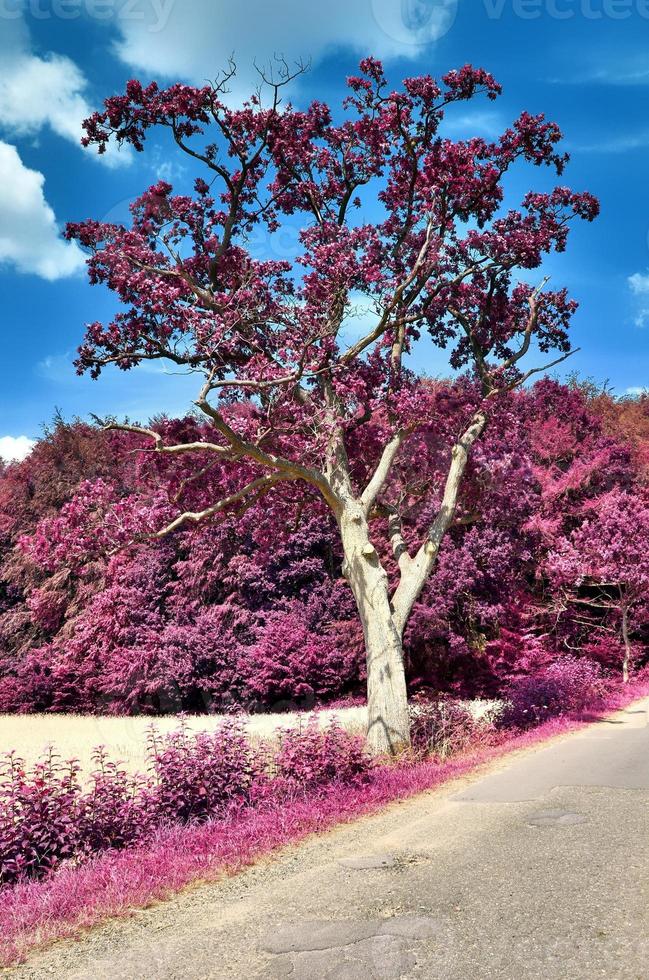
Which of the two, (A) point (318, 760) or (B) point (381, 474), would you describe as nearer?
(A) point (318, 760)

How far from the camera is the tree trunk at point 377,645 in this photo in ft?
30.9

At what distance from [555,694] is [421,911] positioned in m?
9.34

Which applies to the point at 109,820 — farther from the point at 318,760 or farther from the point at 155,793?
the point at 318,760

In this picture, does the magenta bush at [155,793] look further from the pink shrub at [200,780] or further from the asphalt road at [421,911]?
the asphalt road at [421,911]

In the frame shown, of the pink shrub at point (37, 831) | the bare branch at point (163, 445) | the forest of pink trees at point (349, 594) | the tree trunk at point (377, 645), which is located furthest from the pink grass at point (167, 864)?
the forest of pink trees at point (349, 594)

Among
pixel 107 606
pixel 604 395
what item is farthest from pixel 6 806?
pixel 604 395

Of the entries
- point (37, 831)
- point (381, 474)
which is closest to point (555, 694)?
point (381, 474)

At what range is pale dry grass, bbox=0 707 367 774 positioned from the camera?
1248 centimetres

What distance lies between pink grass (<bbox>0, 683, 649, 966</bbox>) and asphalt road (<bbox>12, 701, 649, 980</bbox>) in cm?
14

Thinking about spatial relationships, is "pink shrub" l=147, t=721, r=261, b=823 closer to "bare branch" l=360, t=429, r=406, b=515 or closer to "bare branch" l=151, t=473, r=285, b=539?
"bare branch" l=151, t=473, r=285, b=539

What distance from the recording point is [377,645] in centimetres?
982

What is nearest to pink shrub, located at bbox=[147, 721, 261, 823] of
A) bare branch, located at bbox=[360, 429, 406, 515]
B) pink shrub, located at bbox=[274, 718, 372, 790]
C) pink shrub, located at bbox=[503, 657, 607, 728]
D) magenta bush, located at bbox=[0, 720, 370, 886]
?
magenta bush, located at bbox=[0, 720, 370, 886]

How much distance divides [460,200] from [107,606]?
16231mm

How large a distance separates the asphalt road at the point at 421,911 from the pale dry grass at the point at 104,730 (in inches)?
193
